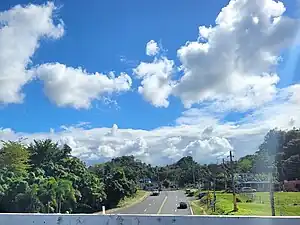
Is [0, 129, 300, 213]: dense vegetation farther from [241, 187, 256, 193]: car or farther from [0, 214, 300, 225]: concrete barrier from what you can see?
[0, 214, 300, 225]: concrete barrier

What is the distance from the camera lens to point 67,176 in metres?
51.5

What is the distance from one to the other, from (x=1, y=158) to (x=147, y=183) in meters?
61.6

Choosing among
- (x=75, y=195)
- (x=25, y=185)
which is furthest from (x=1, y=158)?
(x=25, y=185)

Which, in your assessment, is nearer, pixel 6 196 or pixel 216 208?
pixel 6 196

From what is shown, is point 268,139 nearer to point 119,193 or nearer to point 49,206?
point 119,193

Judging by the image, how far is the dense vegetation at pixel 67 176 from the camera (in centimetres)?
3709

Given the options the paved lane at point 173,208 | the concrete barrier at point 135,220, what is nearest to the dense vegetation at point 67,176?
the paved lane at point 173,208

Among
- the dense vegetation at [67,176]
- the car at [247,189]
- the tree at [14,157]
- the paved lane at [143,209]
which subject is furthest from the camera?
the car at [247,189]

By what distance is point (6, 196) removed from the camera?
3581 cm

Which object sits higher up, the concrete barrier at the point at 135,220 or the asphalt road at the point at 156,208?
the concrete barrier at the point at 135,220

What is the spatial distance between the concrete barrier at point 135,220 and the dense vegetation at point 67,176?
1131 inches

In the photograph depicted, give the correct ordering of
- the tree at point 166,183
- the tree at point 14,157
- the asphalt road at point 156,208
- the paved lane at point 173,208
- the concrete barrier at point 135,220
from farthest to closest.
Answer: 1. the tree at point 166,183
2. the tree at point 14,157
3. the asphalt road at point 156,208
4. the paved lane at point 173,208
5. the concrete barrier at point 135,220

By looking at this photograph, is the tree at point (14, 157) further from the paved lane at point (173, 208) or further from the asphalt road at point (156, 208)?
the paved lane at point (173, 208)

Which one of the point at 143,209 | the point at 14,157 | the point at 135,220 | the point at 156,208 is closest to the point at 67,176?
the point at 14,157
